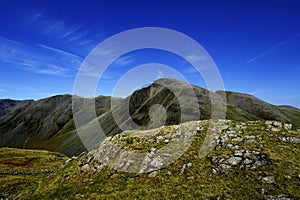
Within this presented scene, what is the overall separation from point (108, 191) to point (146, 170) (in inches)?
199

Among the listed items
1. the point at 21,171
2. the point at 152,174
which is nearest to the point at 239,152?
the point at 152,174

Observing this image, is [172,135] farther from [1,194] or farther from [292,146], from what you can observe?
[1,194]

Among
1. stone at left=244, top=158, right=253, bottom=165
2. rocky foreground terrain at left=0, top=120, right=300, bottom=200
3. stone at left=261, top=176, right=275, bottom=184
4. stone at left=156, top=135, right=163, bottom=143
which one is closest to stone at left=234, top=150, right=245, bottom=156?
rocky foreground terrain at left=0, top=120, right=300, bottom=200

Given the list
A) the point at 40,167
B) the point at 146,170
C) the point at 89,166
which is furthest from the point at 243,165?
the point at 40,167

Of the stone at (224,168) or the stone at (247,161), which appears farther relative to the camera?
the stone at (247,161)

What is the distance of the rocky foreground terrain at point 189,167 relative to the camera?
22891mm

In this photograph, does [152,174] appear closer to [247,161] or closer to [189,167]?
[189,167]

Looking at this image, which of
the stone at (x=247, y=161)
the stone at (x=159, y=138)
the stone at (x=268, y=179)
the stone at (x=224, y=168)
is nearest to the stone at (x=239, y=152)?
the stone at (x=247, y=161)

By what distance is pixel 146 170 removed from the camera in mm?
Result: 28547

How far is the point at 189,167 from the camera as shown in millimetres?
27203

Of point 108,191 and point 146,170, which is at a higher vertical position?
point 146,170

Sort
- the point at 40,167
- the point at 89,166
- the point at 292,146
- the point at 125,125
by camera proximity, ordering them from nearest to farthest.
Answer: the point at 292,146, the point at 89,166, the point at 40,167, the point at 125,125

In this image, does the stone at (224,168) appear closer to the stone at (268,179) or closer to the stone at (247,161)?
the stone at (247,161)

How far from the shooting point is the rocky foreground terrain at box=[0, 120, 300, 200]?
22.9 metres
